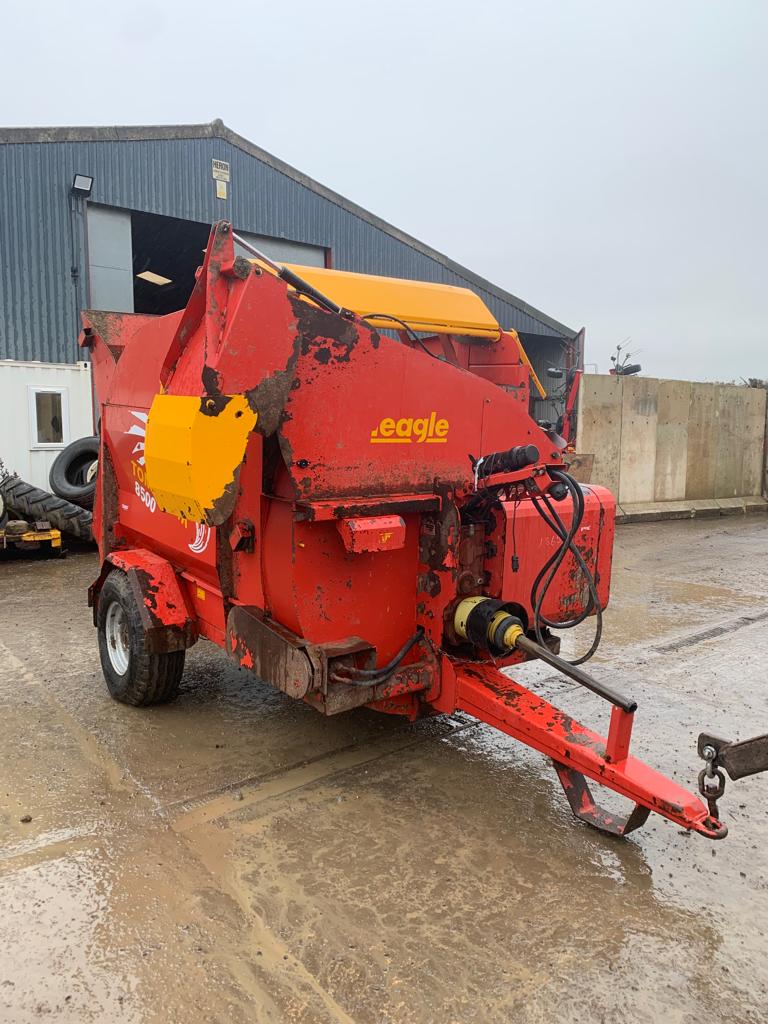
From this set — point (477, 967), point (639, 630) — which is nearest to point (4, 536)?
point (639, 630)

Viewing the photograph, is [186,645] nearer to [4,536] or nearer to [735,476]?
[4,536]

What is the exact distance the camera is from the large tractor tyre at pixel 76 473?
8.55m

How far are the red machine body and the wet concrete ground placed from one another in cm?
35

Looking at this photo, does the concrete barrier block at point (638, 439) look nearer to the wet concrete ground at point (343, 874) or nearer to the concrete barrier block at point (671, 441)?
the concrete barrier block at point (671, 441)

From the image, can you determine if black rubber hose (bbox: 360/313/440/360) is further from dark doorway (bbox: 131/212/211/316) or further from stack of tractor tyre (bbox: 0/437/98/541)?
dark doorway (bbox: 131/212/211/316)

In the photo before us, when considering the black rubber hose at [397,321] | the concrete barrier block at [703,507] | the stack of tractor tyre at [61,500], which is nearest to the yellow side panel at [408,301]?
the black rubber hose at [397,321]

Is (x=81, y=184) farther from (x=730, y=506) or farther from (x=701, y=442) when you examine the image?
(x=730, y=506)

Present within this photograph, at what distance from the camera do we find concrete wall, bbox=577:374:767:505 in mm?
13203

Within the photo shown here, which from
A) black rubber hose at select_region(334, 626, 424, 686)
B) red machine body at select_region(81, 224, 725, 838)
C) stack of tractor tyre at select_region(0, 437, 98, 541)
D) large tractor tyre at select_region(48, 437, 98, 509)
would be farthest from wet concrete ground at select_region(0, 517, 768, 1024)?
stack of tractor tyre at select_region(0, 437, 98, 541)

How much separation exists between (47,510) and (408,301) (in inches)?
248

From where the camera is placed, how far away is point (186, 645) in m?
4.00

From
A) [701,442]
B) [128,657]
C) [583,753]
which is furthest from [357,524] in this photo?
[701,442]

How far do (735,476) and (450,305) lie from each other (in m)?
13.3

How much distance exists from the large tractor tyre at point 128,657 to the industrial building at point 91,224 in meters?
6.48
